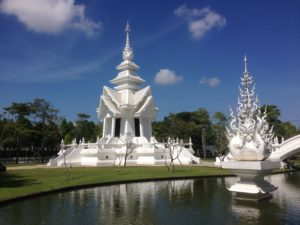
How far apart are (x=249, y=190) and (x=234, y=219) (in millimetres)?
3833

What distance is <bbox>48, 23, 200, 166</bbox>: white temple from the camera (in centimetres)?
4269

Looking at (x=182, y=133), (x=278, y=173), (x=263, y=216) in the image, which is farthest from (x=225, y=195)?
(x=182, y=133)

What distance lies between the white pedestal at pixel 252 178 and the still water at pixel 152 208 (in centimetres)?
51

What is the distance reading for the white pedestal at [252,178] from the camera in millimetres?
14930

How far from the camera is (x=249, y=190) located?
15422mm

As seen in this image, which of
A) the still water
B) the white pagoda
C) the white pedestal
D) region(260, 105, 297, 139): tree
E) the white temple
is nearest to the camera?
the still water

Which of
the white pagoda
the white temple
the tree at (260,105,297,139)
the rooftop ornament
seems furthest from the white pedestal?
the tree at (260,105,297,139)

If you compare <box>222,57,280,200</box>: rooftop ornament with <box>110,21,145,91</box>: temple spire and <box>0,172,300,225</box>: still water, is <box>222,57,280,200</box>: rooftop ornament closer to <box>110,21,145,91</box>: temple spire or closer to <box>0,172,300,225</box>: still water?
<box>0,172,300,225</box>: still water

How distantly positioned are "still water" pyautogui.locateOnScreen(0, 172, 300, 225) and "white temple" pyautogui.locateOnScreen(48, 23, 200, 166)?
22.4 m

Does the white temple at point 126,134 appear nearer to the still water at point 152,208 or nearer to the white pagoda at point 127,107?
the white pagoda at point 127,107

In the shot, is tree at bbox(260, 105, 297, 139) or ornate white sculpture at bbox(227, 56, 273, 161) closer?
ornate white sculpture at bbox(227, 56, 273, 161)

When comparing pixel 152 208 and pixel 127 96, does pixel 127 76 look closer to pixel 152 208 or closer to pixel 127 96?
pixel 127 96

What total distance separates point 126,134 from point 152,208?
105ft

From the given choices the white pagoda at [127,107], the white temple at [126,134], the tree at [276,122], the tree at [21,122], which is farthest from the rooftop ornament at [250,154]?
the tree at [276,122]
